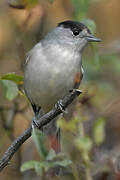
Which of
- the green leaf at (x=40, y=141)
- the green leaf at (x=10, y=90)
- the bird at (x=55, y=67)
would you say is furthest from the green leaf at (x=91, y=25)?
the green leaf at (x=40, y=141)

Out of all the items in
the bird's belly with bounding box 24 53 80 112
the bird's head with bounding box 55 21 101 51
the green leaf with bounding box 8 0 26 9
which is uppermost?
the green leaf with bounding box 8 0 26 9

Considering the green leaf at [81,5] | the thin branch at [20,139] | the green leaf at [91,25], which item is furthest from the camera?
the green leaf at [91,25]

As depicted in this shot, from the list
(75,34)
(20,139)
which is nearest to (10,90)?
(20,139)

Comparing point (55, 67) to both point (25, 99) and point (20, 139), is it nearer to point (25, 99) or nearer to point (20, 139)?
point (25, 99)

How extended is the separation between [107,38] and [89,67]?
1.73 m

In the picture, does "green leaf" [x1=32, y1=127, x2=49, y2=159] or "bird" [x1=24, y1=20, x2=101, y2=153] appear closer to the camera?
"green leaf" [x1=32, y1=127, x2=49, y2=159]

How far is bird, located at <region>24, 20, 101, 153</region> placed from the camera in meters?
3.64

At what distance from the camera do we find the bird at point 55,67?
3637 mm

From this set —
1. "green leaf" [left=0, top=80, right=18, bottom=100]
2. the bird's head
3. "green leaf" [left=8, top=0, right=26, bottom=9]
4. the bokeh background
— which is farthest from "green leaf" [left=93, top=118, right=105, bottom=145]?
"green leaf" [left=8, top=0, right=26, bottom=9]

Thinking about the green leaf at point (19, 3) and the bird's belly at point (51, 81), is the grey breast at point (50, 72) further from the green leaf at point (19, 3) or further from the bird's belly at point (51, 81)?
the green leaf at point (19, 3)

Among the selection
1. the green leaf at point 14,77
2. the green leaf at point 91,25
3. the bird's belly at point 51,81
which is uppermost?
the green leaf at point 91,25

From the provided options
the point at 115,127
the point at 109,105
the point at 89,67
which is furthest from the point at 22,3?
the point at 115,127

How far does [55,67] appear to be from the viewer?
3629 mm

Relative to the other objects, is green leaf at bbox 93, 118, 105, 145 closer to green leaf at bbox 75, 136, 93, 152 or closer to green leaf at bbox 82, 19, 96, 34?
green leaf at bbox 75, 136, 93, 152
